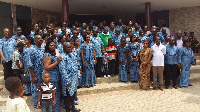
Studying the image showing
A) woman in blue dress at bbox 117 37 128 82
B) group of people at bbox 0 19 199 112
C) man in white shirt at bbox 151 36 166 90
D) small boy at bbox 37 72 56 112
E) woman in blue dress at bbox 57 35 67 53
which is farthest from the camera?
woman in blue dress at bbox 117 37 128 82

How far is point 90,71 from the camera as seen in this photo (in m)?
6.60

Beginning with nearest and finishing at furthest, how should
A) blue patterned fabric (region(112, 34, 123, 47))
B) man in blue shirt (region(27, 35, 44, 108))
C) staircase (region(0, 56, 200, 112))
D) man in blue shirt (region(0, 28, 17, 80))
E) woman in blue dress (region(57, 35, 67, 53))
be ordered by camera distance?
man in blue shirt (region(27, 35, 44, 108)), woman in blue dress (region(57, 35, 67, 53)), man in blue shirt (region(0, 28, 17, 80)), staircase (region(0, 56, 200, 112)), blue patterned fabric (region(112, 34, 123, 47))

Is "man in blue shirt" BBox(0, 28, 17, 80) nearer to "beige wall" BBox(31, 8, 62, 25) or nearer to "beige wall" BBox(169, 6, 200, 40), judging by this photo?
"beige wall" BBox(31, 8, 62, 25)

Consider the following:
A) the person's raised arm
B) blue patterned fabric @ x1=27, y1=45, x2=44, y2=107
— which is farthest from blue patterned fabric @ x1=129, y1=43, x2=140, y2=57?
the person's raised arm

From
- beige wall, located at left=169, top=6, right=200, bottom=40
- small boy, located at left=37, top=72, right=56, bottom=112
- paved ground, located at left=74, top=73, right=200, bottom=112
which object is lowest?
paved ground, located at left=74, top=73, right=200, bottom=112

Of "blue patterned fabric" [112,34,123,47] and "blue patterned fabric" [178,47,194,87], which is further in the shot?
"blue patterned fabric" [112,34,123,47]

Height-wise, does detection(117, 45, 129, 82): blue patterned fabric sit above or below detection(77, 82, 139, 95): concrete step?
above

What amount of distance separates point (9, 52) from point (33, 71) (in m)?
2.04

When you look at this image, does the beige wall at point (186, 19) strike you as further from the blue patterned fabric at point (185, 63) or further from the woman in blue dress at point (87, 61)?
the woman in blue dress at point (87, 61)

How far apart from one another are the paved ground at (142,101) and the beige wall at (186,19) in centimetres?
708

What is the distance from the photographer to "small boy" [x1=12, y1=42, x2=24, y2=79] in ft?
18.7

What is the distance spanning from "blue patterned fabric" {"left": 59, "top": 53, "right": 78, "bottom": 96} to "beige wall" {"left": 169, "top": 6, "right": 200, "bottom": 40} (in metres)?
10.8

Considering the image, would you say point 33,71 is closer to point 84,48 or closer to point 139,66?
point 84,48

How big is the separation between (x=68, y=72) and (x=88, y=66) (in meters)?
2.14
